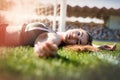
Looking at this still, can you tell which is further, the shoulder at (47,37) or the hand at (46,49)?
the shoulder at (47,37)

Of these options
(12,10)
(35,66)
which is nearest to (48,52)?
(35,66)

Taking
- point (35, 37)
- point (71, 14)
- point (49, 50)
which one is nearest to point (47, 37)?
point (35, 37)

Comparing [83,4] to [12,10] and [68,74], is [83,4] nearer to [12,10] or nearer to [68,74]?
[12,10]

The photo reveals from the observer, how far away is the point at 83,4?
1270 centimetres

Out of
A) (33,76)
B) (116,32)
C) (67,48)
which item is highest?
(33,76)

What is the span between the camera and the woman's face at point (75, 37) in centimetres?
418

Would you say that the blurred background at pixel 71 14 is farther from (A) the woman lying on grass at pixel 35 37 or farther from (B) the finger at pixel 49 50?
(B) the finger at pixel 49 50

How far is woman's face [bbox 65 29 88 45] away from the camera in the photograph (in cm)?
418

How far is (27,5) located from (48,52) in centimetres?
758

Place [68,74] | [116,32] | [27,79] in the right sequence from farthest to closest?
[116,32] < [68,74] < [27,79]

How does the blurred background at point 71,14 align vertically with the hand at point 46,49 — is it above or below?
below

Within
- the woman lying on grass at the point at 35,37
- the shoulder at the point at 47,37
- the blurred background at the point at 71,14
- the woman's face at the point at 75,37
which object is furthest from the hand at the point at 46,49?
the blurred background at the point at 71,14

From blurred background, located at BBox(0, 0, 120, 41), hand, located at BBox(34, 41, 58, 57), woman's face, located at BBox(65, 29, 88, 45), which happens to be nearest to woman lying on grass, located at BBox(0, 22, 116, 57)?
woman's face, located at BBox(65, 29, 88, 45)

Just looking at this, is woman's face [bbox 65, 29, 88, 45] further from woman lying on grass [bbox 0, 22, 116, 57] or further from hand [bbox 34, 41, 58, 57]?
hand [bbox 34, 41, 58, 57]
